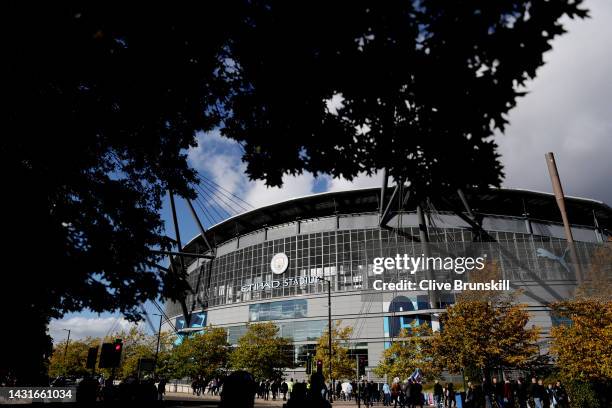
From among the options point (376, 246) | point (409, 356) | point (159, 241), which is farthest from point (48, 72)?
point (376, 246)

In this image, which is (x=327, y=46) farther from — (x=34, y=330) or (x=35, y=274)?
(x=34, y=330)

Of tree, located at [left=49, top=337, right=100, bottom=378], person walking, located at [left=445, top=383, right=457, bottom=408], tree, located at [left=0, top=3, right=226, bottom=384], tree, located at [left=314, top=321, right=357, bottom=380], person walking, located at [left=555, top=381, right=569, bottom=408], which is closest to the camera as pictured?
tree, located at [left=0, top=3, right=226, bottom=384]

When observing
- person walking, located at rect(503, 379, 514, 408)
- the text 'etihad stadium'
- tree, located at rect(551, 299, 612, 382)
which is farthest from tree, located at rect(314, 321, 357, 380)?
person walking, located at rect(503, 379, 514, 408)

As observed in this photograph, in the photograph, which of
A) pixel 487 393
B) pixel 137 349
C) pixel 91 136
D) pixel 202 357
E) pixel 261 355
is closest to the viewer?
pixel 91 136

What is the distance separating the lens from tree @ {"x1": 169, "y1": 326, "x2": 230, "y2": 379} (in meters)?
48.0

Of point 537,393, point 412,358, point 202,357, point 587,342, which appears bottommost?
point 537,393

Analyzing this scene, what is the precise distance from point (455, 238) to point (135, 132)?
166ft

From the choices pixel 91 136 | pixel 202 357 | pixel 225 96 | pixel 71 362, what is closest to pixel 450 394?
pixel 225 96

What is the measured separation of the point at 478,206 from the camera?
5350cm

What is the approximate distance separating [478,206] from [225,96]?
Answer: 52634 mm

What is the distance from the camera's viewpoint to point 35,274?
5.45m

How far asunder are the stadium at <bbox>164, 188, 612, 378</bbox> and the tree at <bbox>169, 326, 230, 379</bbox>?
23.8 feet

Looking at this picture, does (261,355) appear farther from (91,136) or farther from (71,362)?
(71,362)

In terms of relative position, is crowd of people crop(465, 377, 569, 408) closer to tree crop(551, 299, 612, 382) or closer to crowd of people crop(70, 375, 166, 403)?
tree crop(551, 299, 612, 382)
